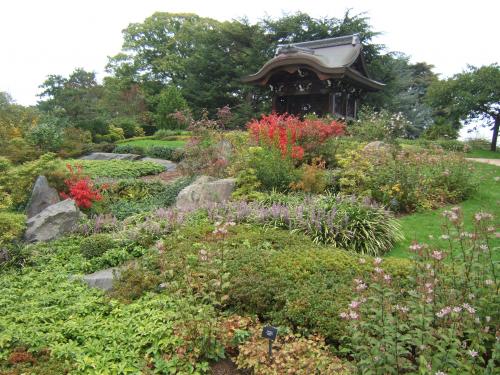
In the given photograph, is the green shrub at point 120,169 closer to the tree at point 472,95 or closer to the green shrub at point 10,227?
the green shrub at point 10,227

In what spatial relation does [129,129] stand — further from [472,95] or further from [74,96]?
[472,95]

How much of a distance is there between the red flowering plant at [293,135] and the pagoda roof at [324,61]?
7626 mm

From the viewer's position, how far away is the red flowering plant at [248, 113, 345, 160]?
29.3 ft

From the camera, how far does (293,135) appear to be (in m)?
9.56

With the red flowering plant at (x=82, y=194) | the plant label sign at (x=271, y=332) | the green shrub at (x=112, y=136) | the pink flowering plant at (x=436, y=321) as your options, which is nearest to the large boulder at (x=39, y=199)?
the red flowering plant at (x=82, y=194)

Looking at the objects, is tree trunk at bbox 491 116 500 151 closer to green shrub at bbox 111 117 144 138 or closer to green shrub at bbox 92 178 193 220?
green shrub at bbox 92 178 193 220

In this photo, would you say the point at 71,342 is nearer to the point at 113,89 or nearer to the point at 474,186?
the point at 474,186

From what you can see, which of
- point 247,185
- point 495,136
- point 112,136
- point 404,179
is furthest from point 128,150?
point 495,136

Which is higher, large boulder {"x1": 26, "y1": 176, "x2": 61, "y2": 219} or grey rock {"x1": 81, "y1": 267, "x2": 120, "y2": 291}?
large boulder {"x1": 26, "y1": 176, "x2": 61, "y2": 219}

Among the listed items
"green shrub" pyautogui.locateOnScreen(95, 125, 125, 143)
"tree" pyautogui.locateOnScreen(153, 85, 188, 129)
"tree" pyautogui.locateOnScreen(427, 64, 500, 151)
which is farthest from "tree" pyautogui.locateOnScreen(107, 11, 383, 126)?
"tree" pyautogui.locateOnScreen(427, 64, 500, 151)

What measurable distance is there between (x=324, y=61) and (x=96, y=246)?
16.1 m

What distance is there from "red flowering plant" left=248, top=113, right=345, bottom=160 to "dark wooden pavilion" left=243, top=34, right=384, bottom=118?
312 inches

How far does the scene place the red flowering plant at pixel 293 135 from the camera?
29.3ft

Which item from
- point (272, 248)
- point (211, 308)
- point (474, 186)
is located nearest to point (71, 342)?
point (211, 308)
